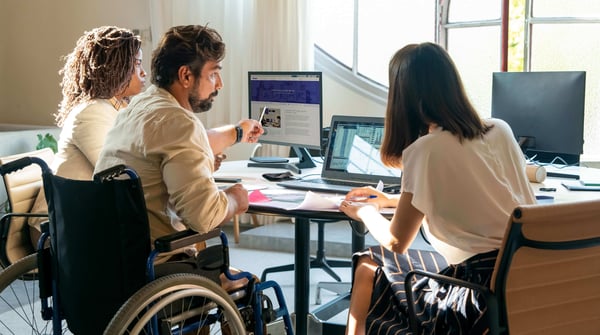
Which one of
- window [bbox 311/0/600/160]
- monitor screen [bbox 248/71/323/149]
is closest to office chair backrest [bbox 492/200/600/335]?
monitor screen [bbox 248/71/323/149]

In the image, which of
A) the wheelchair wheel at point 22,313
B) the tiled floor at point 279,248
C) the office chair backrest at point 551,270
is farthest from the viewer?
the tiled floor at point 279,248

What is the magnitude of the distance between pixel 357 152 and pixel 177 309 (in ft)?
3.54

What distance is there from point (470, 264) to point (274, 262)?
2.36 metres

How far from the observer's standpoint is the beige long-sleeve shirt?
1.71m

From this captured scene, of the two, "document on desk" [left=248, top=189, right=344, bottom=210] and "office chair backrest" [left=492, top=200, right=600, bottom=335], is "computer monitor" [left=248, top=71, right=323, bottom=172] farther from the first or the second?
"office chair backrest" [left=492, top=200, right=600, bottom=335]

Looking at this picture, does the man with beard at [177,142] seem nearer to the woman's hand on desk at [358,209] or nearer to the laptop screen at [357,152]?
the woman's hand on desk at [358,209]

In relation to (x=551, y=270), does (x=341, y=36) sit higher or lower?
higher

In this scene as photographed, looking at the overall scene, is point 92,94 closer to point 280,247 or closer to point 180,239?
point 180,239

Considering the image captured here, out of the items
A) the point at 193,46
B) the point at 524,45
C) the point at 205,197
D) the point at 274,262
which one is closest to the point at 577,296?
the point at 205,197

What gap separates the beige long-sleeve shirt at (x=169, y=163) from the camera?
1711mm

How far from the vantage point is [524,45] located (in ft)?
13.8

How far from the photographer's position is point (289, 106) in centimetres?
296

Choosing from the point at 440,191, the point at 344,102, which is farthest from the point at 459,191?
the point at 344,102

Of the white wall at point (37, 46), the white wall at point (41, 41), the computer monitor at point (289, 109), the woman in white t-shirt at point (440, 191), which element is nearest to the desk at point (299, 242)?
the computer monitor at point (289, 109)
